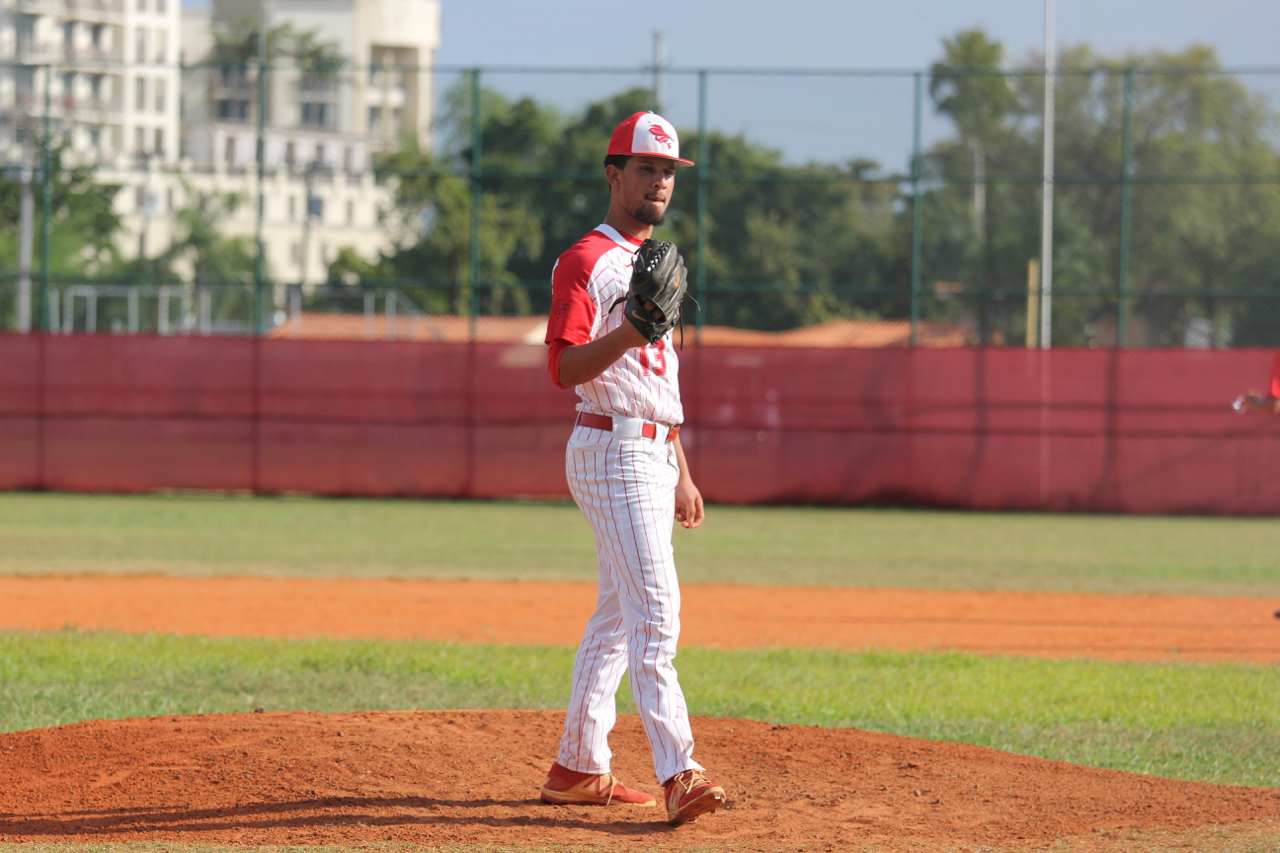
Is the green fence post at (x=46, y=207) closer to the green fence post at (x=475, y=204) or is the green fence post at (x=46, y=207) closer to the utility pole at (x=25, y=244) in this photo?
the utility pole at (x=25, y=244)

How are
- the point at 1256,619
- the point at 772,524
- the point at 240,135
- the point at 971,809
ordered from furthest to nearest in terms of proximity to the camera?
the point at 240,135 < the point at 772,524 < the point at 1256,619 < the point at 971,809

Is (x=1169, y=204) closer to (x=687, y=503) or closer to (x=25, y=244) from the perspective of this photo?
(x=25, y=244)

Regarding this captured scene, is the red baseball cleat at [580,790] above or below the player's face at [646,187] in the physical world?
below

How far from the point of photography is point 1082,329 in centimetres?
2722

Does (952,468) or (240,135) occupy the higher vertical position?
(240,135)

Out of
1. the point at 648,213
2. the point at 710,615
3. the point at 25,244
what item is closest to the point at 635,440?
the point at 648,213

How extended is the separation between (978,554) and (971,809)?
9.47 m

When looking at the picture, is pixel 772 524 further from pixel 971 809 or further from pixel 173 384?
pixel 971 809

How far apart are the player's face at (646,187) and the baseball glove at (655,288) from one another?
0.31 m

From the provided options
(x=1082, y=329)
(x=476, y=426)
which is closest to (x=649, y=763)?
(x=476, y=426)

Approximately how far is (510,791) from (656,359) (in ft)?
5.12

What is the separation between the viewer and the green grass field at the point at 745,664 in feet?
20.0

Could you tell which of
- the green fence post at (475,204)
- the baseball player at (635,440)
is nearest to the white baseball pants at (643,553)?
the baseball player at (635,440)

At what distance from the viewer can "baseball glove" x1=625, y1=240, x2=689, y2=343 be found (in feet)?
12.0
